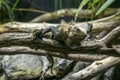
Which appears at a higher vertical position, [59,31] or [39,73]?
[59,31]

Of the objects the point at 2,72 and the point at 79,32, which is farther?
the point at 2,72

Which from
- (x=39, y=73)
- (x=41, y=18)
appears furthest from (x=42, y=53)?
(x=41, y=18)

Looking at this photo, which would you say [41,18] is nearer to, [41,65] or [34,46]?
[41,65]

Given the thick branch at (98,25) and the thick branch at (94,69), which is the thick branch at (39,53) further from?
the thick branch at (98,25)

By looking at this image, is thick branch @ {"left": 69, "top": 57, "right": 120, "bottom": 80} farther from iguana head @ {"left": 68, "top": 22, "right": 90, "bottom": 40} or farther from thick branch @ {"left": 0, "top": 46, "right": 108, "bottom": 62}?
iguana head @ {"left": 68, "top": 22, "right": 90, "bottom": 40}

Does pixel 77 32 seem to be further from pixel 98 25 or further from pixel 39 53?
pixel 98 25

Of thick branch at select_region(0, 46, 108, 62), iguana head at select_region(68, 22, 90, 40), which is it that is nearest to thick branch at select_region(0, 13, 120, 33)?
thick branch at select_region(0, 46, 108, 62)

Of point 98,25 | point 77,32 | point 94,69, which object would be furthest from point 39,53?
point 77,32

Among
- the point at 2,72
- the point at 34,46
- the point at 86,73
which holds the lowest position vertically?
the point at 2,72

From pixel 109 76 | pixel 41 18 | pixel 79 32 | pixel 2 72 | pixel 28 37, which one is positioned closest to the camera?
pixel 79 32
